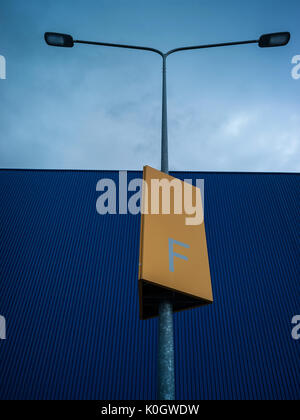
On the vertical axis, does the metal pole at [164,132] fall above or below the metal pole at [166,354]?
above

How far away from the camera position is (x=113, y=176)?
51.6 ft

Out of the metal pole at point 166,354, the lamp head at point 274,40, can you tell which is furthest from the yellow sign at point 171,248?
the lamp head at point 274,40

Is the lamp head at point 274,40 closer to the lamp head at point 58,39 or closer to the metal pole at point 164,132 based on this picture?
the metal pole at point 164,132

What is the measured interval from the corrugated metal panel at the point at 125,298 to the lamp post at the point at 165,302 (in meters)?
8.59

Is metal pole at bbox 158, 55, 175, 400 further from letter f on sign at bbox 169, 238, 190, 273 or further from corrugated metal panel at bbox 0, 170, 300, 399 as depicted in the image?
corrugated metal panel at bbox 0, 170, 300, 399

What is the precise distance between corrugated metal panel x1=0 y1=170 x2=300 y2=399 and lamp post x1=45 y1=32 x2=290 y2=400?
338 inches

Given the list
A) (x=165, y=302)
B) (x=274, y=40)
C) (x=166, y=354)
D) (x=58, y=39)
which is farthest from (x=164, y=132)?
(x=274, y=40)

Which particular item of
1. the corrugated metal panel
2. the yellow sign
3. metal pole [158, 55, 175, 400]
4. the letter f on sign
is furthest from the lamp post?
→ the corrugated metal panel

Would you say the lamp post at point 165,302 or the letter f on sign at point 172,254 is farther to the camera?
the letter f on sign at point 172,254

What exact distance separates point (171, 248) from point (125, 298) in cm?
925

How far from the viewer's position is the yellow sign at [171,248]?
9.07 feet

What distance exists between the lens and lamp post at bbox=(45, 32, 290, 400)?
2.44 metres

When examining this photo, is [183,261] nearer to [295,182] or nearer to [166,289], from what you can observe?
[166,289]
